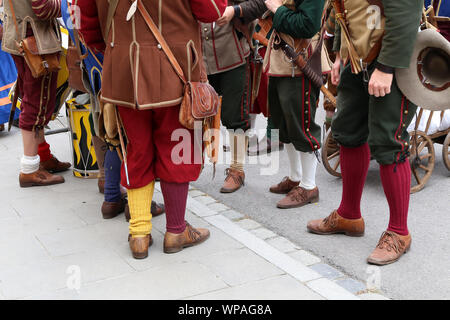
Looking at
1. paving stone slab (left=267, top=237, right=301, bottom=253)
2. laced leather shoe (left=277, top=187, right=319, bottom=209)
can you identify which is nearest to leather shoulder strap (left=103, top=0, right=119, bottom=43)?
paving stone slab (left=267, top=237, right=301, bottom=253)

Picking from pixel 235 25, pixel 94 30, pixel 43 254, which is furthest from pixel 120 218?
pixel 235 25

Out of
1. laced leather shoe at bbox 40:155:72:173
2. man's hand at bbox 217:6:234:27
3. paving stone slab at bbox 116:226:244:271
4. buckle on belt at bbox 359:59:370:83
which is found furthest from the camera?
laced leather shoe at bbox 40:155:72:173

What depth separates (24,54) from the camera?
15.0 ft

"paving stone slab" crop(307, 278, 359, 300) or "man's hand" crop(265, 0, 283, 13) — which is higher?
"man's hand" crop(265, 0, 283, 13)

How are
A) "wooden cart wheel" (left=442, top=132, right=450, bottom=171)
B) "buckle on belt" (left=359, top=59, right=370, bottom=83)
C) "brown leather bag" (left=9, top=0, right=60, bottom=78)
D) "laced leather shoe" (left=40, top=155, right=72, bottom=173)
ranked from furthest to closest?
1. "laced leather shoe" (left=40, top=155, right=72, bottom=173)
2. "wooden cart wheel" (left=442, top=132, right=450, bottom=171)
3. "brown leather bag" (left=9, top=0, right=60, bottom=78)
4. "buckle on belt" (left=359, top=59, right=370, bottom=83)

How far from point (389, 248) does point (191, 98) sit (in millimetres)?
1452

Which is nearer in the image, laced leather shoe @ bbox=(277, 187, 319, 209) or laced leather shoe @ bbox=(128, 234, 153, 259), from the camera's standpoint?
laced leather shoe @ bbox=(128, 234, 153, 259)

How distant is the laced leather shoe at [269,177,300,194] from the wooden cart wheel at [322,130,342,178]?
1.21ft

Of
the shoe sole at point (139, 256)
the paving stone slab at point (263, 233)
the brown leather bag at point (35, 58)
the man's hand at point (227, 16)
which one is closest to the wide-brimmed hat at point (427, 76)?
the paving stone slab at point (263, 233)

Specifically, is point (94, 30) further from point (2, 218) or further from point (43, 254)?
point (2, 218)

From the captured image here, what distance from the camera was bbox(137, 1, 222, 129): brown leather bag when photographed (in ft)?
10.3

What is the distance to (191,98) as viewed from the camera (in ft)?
10.6

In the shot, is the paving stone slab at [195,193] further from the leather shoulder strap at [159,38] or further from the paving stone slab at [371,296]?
the paving stone slab at [371,296]

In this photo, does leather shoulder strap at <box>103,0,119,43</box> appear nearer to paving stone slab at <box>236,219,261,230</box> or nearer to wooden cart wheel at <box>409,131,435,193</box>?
paving stone slab at <box>236,219,261,230</box>
